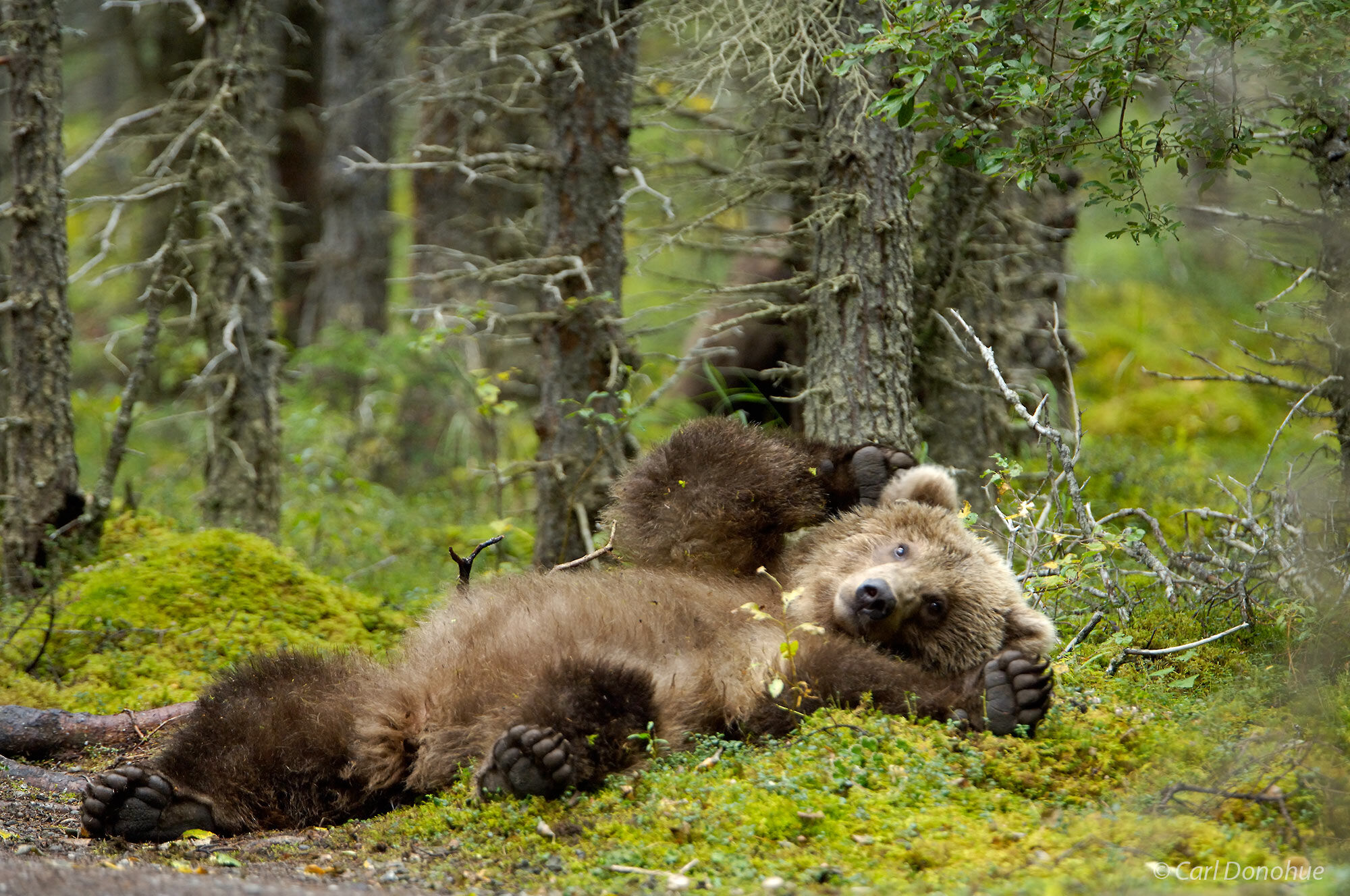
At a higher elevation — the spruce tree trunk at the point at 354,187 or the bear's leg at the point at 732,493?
the spruce tree trunk at the point at 354,187

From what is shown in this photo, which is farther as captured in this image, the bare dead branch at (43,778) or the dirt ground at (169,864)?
the bare dead branch at (43,778)

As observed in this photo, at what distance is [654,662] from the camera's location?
14.8 ft

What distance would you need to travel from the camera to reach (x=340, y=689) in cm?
471

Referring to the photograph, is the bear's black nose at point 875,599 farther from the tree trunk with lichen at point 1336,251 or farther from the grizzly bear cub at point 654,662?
the tree trunk with lichen at point 1336,251

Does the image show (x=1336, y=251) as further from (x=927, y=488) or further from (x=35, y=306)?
(x=35, y=306)

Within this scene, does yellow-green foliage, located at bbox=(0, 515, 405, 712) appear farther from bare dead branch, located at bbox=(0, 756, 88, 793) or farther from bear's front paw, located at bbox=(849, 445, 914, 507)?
bear's front paw, located at bbox=(849, 445, 914, 507)

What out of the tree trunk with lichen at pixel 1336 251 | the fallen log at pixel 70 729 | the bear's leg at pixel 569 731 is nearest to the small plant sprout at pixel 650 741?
the bear's leg at pixel 569 731

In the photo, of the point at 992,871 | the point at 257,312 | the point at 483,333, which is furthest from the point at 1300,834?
the point at 257,312

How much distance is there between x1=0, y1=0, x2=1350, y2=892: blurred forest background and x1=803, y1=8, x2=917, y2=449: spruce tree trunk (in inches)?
0.9

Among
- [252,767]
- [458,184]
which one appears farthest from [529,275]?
[458,184]

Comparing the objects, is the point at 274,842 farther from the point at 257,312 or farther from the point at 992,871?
the point at 257,312

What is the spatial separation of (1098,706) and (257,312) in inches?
228

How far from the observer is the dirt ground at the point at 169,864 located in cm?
301

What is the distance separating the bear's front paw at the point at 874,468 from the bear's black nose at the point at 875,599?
0.81 m
